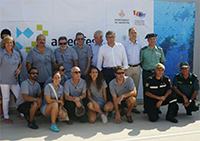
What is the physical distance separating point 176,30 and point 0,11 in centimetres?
428

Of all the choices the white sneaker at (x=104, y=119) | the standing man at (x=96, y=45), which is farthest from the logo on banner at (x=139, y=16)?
the white sneaker at (x=104, y=119)

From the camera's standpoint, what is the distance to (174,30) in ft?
17.9

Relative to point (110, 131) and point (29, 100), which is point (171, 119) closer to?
point (110, 131)

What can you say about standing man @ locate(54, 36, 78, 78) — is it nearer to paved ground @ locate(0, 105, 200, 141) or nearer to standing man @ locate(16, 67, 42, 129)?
standing man @ locate(16, 67, 42, 129)

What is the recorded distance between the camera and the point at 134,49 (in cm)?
448

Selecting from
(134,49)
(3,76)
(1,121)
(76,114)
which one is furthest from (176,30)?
(1,121)

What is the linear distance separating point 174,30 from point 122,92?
2545 mm

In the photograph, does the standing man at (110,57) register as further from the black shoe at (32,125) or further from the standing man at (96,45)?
the black shoe at (32,125)

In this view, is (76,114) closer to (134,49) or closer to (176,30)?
(134,49)

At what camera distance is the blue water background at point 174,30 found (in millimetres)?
5383

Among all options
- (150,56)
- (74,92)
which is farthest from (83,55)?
(150,56)

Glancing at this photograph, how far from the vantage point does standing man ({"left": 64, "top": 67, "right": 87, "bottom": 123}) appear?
3.77m

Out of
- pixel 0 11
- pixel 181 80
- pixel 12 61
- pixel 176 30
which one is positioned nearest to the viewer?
pixel 12 61

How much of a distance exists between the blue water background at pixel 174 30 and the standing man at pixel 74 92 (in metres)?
2.55
